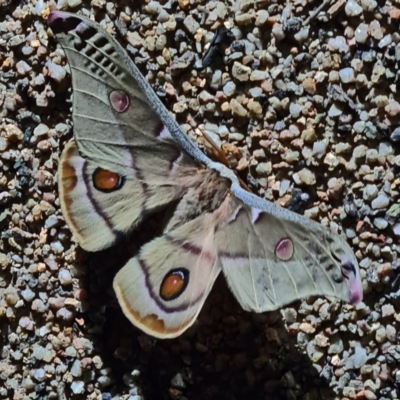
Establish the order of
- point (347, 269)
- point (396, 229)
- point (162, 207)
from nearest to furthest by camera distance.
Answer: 1. point (347, 269)
2. point (162, 207)
3. point (396, 229)

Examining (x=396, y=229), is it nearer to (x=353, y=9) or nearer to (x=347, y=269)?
(x=347, y=269)

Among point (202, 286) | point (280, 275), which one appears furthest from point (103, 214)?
point (280, 275)

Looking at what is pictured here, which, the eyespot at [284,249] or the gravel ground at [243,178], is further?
the gravel ground at [243,178]

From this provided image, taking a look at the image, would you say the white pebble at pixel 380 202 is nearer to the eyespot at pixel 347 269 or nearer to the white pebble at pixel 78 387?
the eyespot at pixel 347 269

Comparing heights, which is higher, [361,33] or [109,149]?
[361,33]

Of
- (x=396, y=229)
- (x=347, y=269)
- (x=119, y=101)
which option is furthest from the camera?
(x=396, y=229)

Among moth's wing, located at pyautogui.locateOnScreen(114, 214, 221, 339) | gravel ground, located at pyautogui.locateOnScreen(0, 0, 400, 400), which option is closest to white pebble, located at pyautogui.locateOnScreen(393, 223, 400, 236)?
gravel ground, located at pyautogui.locateOnScreen(0, 0, 400, 400)

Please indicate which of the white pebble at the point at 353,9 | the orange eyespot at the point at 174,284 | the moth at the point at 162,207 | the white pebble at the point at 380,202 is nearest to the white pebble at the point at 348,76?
the white pebble at the point at 353,9

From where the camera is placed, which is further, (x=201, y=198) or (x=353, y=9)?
(x=353, y=9)

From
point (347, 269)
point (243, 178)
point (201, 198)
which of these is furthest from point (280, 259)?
point (243, 178)
